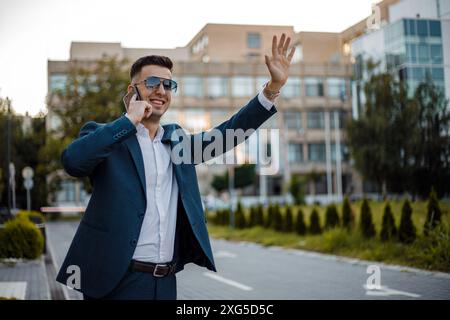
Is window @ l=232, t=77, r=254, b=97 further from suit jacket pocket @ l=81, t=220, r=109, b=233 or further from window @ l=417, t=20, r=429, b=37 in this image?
suit jacket pocket @ l=81, t=220, r=109, b=233

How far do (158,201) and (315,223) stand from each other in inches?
597

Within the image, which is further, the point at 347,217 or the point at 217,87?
the point at 217,87

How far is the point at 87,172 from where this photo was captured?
250cm

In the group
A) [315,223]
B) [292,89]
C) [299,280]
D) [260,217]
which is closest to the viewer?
[299,280]

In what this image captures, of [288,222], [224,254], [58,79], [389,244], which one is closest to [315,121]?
[288,222]

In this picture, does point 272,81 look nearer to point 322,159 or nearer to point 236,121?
point 236,121

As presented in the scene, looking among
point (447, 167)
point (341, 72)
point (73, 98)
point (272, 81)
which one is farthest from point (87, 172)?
point (341, 72)

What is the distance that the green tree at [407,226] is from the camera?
1153 centimetres

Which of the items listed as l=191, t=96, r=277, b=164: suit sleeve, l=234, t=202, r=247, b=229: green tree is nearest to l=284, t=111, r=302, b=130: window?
l=234, t=202, r=247, b=229: green tree

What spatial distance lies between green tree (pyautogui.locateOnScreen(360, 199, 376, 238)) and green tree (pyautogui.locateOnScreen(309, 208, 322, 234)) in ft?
12.1

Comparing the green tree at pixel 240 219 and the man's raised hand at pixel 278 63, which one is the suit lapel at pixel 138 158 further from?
the green tree at pixel 240 219

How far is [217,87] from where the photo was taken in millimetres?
50938

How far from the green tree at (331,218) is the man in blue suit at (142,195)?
13.4 metres

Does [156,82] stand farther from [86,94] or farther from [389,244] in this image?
[86,94]
